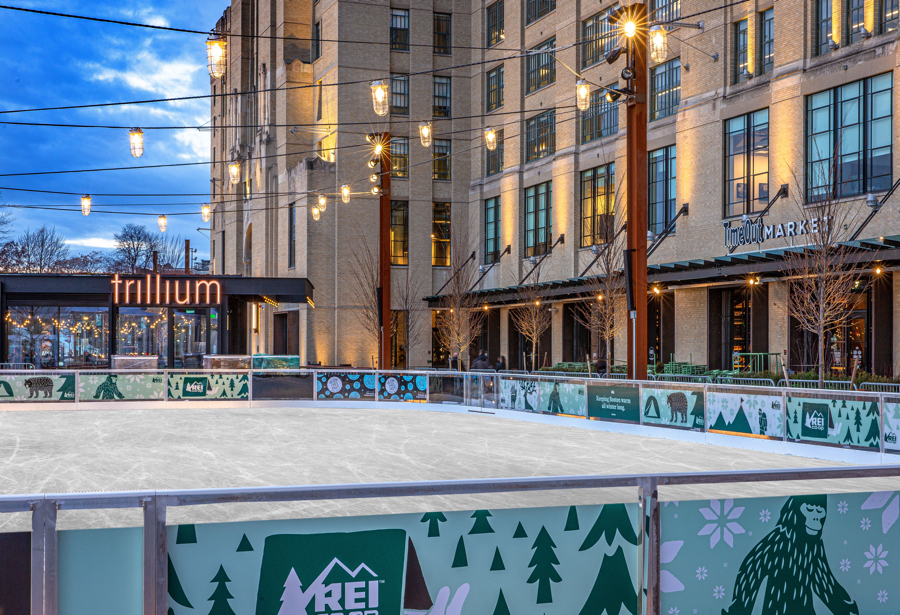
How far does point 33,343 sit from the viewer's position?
127 feet

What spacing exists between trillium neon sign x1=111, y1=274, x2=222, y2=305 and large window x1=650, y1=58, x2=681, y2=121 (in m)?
22.3

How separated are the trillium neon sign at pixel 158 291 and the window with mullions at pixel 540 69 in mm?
22096

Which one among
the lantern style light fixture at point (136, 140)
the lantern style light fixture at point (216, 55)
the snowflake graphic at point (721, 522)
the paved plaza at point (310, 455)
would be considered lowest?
the paved plaza at point (310, 455)

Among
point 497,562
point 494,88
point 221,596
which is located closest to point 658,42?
point 497,562

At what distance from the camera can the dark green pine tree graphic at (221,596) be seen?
407cm

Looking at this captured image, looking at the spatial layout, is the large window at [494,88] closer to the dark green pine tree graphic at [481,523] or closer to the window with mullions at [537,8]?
the window with mullions at [537,8]

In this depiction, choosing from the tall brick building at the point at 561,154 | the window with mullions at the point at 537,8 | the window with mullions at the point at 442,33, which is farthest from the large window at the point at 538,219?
the window with mullions at the point at 442,33

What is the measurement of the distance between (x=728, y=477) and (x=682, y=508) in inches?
12.7

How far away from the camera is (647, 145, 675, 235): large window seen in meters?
37.2

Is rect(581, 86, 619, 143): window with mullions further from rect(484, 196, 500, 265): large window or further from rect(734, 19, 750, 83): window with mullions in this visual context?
rect(484, 196, 500, 265): large window

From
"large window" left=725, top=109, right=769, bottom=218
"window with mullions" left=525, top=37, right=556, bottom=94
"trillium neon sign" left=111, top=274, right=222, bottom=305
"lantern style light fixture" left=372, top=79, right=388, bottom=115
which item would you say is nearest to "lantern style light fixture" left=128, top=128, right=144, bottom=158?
"lantern style light fixture" left=372, top=79, right=388, bottom=115

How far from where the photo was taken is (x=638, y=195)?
2078cm

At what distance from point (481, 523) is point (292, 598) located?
1.07 metres

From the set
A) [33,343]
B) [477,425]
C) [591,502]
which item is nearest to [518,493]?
[591,502]
